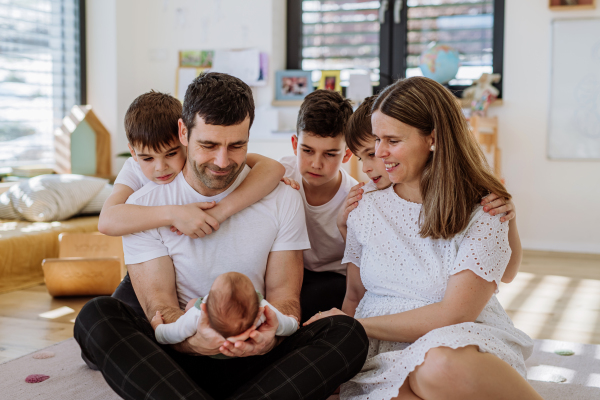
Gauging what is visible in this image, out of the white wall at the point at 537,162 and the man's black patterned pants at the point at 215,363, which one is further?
the white wall at the point at 537,162

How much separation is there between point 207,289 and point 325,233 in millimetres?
471

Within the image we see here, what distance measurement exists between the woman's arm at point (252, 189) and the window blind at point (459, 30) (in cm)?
288

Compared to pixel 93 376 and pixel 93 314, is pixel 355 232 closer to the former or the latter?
pixel 93 314

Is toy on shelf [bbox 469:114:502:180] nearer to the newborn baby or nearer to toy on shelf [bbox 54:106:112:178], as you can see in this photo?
toy on shelf [bbox 54:106:112:178]

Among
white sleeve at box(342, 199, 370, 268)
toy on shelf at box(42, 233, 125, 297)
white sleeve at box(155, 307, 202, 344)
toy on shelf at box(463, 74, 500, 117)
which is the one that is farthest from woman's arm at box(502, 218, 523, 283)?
toy on shelf at box(463, 74, 500, 117)

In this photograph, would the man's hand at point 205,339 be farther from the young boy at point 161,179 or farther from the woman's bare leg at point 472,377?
the woman's bare leg at point 472,377

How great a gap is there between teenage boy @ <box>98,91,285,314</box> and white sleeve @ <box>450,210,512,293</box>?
0.55 metres

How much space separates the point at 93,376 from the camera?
186 cm

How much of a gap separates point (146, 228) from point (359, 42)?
10.6ft

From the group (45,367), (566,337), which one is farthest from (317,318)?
(566,337)

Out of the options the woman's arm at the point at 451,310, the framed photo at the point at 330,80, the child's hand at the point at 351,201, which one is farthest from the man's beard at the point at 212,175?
the framed photo at the point at 330,80

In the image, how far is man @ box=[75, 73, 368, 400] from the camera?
1230 millimetres

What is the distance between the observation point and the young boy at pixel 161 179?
4.93 ft

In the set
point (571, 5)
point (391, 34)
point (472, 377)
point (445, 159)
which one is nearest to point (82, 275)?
point (445, 159)
